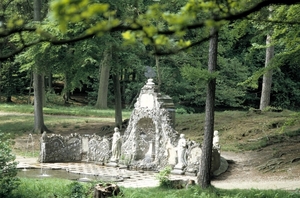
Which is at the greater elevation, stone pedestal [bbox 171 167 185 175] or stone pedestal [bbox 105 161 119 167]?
stone pedestal [bbox 171 167 185 175]

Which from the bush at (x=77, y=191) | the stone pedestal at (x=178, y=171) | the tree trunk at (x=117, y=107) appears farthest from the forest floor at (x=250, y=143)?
the bush at (x=77, y=191)

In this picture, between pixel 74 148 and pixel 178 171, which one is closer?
pixel 178 171

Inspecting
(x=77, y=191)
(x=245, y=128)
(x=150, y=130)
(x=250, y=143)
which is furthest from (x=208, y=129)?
(x=245, y=128)

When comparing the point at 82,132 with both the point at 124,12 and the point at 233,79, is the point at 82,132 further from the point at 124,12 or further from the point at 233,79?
the point at 233,79

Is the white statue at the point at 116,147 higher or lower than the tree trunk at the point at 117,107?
lower

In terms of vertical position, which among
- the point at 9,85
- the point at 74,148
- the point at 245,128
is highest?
the point at 9,85

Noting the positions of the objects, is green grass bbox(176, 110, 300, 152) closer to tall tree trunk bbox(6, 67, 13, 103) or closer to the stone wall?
the stone wall

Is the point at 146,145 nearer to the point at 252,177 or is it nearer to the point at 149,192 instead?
the point at 252,177

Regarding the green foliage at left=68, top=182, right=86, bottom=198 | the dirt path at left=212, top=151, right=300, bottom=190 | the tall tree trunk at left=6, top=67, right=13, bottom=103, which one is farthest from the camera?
the tall tree trunk at left=6, top=67, right=13, bottom=103

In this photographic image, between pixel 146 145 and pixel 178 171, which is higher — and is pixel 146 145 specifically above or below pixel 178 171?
above

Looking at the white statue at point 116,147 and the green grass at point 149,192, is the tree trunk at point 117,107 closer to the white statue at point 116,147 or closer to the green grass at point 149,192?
the white statue at point 116,147

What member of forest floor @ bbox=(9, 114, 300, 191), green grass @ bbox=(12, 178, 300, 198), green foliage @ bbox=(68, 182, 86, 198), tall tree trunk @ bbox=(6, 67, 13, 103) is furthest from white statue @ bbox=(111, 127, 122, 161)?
tall tree trunk @ bbox=(6, 67, 13, 103)

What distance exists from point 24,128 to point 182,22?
2374 centimetres

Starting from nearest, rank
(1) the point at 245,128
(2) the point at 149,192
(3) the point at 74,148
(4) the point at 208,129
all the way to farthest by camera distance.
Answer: (2) the point at 149,192, (4) the point at 208,129, (3) the point at 74,148, (1) the point at 245,128
